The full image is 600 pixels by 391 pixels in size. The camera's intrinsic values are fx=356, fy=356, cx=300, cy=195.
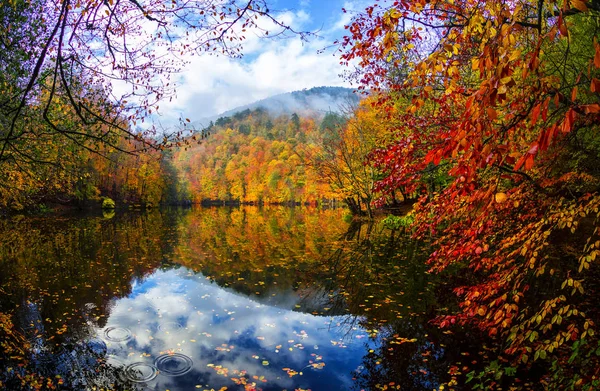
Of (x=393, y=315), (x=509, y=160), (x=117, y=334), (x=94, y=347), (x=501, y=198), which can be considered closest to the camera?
(x=501, y=198)

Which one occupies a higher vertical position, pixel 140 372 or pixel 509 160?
pixel 509 160

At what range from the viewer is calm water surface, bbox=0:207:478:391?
584 centimetres

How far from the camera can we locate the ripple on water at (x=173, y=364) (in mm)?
5934

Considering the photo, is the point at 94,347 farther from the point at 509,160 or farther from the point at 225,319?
the point at 509,160

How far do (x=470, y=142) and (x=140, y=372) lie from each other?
6037mm

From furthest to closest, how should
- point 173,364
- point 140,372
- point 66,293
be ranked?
point 66,293 < point 173,364 < point 140,372

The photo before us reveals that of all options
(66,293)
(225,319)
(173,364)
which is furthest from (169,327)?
(66,293)

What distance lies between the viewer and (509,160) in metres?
2.92

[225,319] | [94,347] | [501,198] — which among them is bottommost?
[225,319]

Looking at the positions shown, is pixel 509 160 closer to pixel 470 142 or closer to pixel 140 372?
pixel 470 142

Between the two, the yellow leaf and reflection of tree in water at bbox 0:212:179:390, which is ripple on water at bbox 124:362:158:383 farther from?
the yellow leaf

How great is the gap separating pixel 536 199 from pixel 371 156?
2893mm

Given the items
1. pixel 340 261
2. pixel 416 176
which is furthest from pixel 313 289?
pixel 416 176

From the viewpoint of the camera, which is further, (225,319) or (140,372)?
(225,319)
